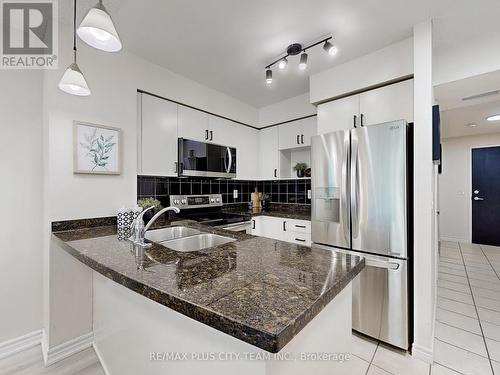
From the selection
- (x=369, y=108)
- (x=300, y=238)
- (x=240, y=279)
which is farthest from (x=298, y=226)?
(x=240, y=279)

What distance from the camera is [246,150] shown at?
3.38 m

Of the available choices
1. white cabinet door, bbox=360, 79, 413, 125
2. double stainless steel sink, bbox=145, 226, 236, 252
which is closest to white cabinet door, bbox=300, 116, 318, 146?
white cabinet door, bbox=360, 79, 413, 125

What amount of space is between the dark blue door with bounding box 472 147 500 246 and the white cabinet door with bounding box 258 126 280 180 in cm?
439

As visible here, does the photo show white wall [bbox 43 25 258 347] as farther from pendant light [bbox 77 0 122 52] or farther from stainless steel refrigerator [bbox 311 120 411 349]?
stainless steel refrigerator [bbox 311 120 411 349]

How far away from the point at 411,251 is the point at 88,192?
260cm

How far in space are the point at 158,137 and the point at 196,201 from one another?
2.97ft

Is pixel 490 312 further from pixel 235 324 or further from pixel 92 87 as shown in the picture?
pixel 92 87

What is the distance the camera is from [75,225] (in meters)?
1.76

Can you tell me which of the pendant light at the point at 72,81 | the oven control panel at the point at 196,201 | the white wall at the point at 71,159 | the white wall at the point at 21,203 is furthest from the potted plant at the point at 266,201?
the pendant light at the point at 72,81

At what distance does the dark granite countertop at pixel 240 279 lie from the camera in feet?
1.88

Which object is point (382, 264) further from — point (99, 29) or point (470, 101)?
point (99, 29)

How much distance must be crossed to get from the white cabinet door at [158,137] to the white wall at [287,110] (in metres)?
1.50

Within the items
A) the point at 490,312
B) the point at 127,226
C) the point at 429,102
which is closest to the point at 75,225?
the point at 127,226

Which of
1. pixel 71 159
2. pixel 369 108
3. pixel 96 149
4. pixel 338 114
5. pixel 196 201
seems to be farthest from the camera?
pixel 196 201
